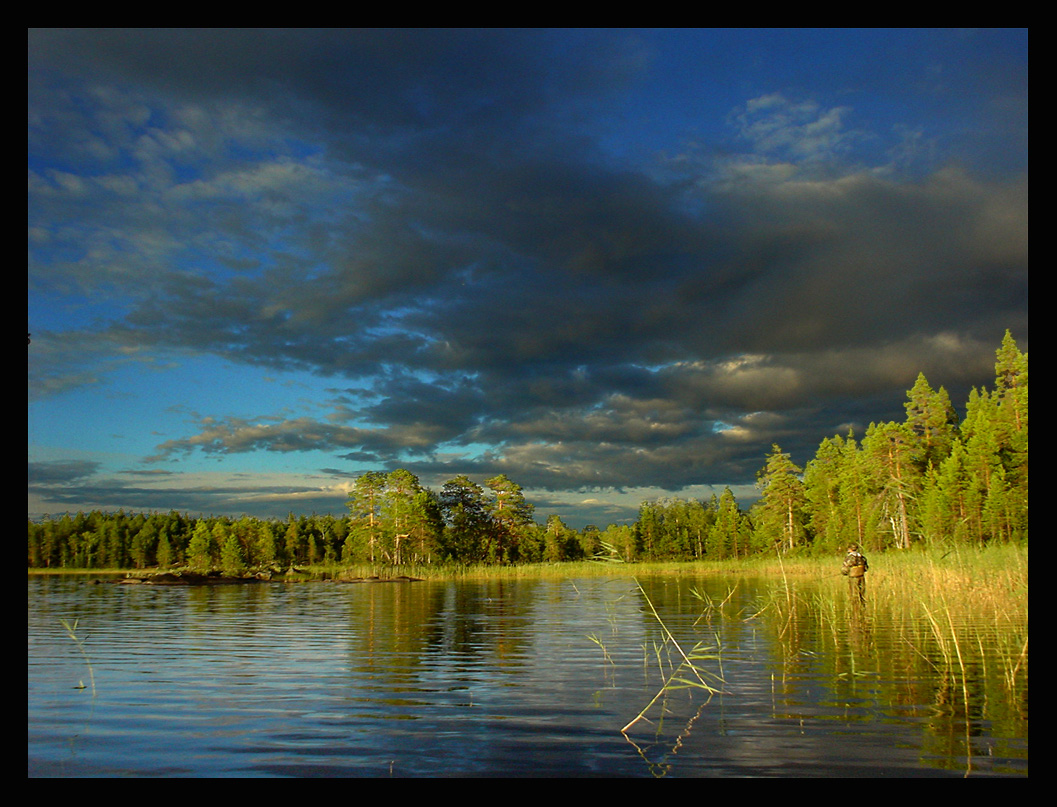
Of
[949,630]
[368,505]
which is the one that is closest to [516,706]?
[949,630]

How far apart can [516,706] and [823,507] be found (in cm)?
8720

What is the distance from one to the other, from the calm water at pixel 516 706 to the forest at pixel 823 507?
3345 cm

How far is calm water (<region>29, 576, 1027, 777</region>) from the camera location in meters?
8.30

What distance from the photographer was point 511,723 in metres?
10.3

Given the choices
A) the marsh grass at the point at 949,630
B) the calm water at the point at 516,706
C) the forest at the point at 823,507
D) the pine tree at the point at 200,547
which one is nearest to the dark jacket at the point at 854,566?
the marsh grass at the point at 949,630

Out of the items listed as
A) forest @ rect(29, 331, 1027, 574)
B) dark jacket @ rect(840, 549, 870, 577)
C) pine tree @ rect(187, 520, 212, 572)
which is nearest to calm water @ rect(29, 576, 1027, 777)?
dark jacket @ rect(840, 549, 870, 577)

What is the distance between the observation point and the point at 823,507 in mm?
88812

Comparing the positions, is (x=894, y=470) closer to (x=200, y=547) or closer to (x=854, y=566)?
(x=854, y=566)

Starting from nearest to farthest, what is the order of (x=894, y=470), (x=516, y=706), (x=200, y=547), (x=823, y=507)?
(x=516, y=706), (x=894, y=470), (x=823, y=507), (x=200, y=547)

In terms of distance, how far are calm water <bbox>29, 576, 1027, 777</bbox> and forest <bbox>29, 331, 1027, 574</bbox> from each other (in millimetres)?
33448

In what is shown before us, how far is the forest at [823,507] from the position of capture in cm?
5894

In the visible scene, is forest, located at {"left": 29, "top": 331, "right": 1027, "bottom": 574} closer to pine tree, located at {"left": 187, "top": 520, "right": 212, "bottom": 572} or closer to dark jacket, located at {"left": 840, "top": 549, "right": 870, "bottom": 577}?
pine tree, located at {"left": 187, "top": 520, "right": 212, "bottom": 572}

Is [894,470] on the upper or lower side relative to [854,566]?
upper
